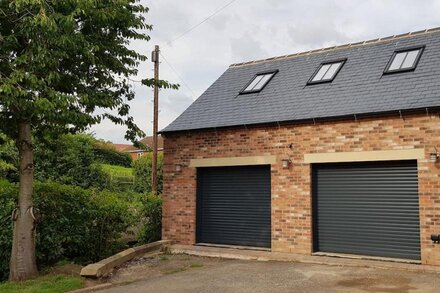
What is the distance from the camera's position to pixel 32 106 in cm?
788

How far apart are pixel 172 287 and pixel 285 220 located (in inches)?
161

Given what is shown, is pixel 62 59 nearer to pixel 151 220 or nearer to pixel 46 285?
pixel 46 285

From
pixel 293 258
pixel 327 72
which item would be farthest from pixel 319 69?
pixel 293 258

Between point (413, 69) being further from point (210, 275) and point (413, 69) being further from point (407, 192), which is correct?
point (210, 275)

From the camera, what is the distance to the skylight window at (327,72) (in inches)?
508

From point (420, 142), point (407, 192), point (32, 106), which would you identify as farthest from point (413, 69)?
point (32, 106)

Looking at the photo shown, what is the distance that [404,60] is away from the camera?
12.1 m

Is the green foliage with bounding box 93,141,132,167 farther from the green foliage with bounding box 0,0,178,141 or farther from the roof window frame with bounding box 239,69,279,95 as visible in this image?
the green foliage with bounding box 0,0,178,141

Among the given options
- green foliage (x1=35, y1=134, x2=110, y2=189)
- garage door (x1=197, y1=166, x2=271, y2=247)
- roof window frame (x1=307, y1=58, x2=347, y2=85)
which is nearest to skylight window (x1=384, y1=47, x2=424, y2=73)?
roof window frame (x1=307, y1=58, x2=347, y2=85)

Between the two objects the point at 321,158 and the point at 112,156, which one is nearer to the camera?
the point at 321,158

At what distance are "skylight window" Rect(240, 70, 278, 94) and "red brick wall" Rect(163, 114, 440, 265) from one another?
2.07 metres

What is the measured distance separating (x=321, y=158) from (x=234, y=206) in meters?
2.95

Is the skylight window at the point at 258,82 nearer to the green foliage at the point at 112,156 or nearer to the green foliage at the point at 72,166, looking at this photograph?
the green foliage at the point at 72,166

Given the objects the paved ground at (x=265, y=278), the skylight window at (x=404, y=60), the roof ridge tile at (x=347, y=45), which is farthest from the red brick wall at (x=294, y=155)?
the roof ridge tile at (x=347, y=45)
